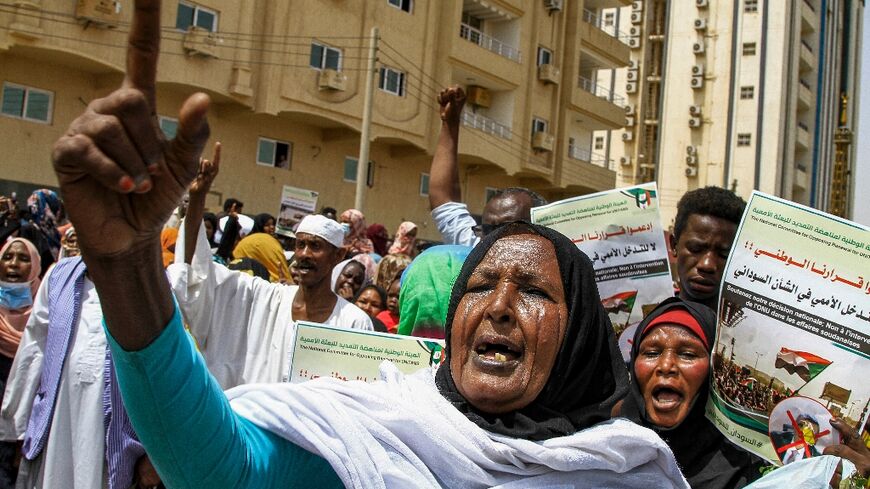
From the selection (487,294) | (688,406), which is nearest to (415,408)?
(487,294)

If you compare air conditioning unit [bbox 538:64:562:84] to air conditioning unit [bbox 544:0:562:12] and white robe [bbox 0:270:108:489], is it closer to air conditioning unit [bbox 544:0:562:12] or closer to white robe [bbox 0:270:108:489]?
air conditioning unit [bbox 544:0:562:12]

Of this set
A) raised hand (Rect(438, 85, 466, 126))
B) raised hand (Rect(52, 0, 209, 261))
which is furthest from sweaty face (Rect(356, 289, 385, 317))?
raised hand (Rect(52, 0, 209, 261))

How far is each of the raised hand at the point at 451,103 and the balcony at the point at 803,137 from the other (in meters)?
44.1

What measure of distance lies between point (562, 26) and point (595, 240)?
2708cm

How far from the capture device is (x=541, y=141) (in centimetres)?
2767

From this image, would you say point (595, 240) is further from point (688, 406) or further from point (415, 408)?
point (415, 408)

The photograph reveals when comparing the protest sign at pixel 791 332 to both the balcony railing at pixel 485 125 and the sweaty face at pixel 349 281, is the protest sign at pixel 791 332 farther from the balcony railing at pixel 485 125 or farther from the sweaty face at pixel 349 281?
the balcony railing at pixel 485 125

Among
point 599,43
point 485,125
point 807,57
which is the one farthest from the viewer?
point 807,57

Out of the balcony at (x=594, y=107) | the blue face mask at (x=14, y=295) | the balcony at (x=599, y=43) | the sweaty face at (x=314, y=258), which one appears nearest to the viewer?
the sweaty face at (x=314, y=258)

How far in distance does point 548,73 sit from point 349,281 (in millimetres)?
22031

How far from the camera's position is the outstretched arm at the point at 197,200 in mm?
3824

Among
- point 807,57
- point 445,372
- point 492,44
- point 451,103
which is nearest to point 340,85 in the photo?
point 492,44

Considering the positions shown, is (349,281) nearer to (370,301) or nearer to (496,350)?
(370,301)

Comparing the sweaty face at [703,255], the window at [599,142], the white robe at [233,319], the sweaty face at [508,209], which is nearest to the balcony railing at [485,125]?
the window at [599,142]
